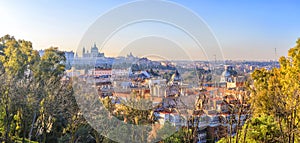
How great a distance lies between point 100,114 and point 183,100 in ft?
8.71

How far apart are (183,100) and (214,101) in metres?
1.65

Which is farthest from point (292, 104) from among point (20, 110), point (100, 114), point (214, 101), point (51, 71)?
point (51, 71)

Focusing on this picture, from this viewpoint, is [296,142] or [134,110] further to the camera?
[134,110]

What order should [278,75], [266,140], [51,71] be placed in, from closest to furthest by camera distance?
[266,140] → [278,75] → [51,71]

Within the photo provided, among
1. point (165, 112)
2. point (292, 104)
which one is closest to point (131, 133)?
point (165, 112)

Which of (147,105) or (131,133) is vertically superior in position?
(147,105)

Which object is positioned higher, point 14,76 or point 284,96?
point 14,76

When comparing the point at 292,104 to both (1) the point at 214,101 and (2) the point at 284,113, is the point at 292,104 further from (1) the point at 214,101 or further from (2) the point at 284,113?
(1) the point at 214,101

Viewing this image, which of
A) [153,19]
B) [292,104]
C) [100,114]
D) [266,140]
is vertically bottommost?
[266,140]

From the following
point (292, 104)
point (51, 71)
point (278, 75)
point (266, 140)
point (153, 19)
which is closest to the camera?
point (153, 19)

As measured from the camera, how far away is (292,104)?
17.0 feet

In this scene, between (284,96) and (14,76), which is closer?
(284,96)

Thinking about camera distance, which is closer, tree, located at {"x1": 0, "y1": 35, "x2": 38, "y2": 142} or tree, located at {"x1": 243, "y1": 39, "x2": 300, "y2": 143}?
tree, located at {"x1": 243, "y1": 39, "x2": 300, "y2": 143}

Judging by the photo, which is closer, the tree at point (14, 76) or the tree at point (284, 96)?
the tree at point (284, 96)
